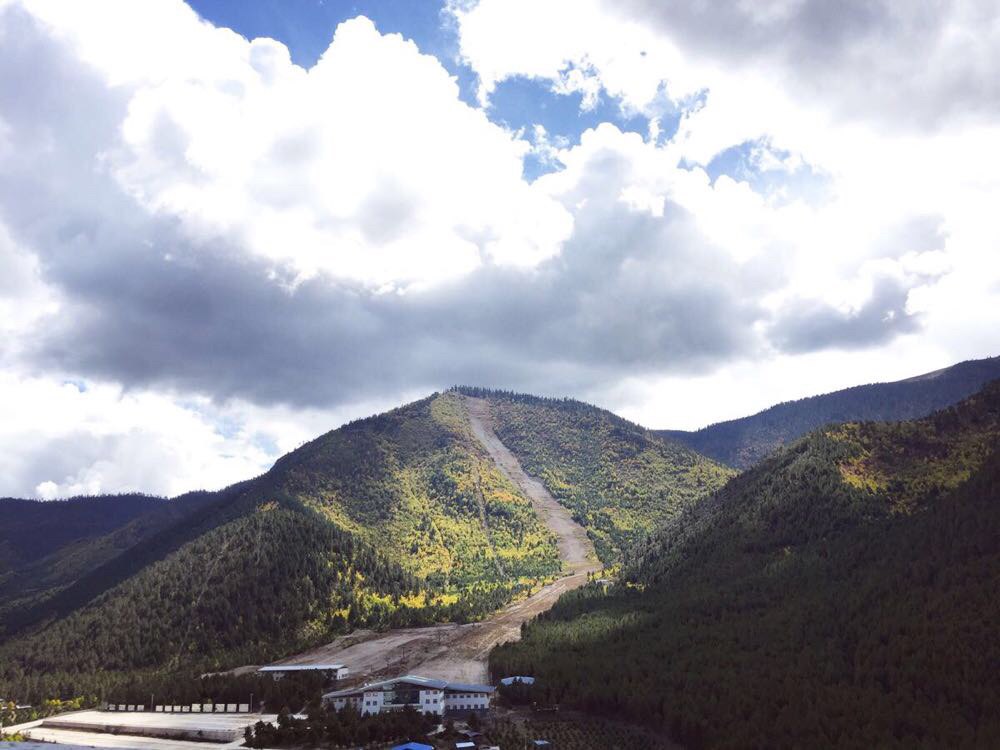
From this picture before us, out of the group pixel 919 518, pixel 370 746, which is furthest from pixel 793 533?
pixel 370 746

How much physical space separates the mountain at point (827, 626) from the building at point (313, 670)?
113ft

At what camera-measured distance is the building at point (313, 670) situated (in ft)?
521

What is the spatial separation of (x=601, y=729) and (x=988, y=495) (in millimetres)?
95782

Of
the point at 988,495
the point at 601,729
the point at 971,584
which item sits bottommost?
→ the point at 601,729

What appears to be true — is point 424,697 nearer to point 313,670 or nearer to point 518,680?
point 518,680

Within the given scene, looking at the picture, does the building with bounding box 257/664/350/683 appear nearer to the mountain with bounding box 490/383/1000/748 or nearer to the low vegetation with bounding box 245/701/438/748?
the mountain with bounding box 490/383/1000/748

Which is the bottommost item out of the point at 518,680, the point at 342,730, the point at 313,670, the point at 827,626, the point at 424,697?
the point at 518,680

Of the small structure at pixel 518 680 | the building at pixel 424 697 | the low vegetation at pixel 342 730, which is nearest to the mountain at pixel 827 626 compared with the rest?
the small structure at pixel 518 680

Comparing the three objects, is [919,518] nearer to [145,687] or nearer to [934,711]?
[934,711]

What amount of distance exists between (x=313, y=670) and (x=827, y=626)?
345 feet

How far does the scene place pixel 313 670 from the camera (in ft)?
522

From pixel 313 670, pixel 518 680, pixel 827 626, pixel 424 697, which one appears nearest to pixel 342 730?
pixel 424 697

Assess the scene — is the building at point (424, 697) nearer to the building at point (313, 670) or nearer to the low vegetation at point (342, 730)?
the low vegetation at point (342, 730)

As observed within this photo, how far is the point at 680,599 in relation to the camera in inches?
6737
